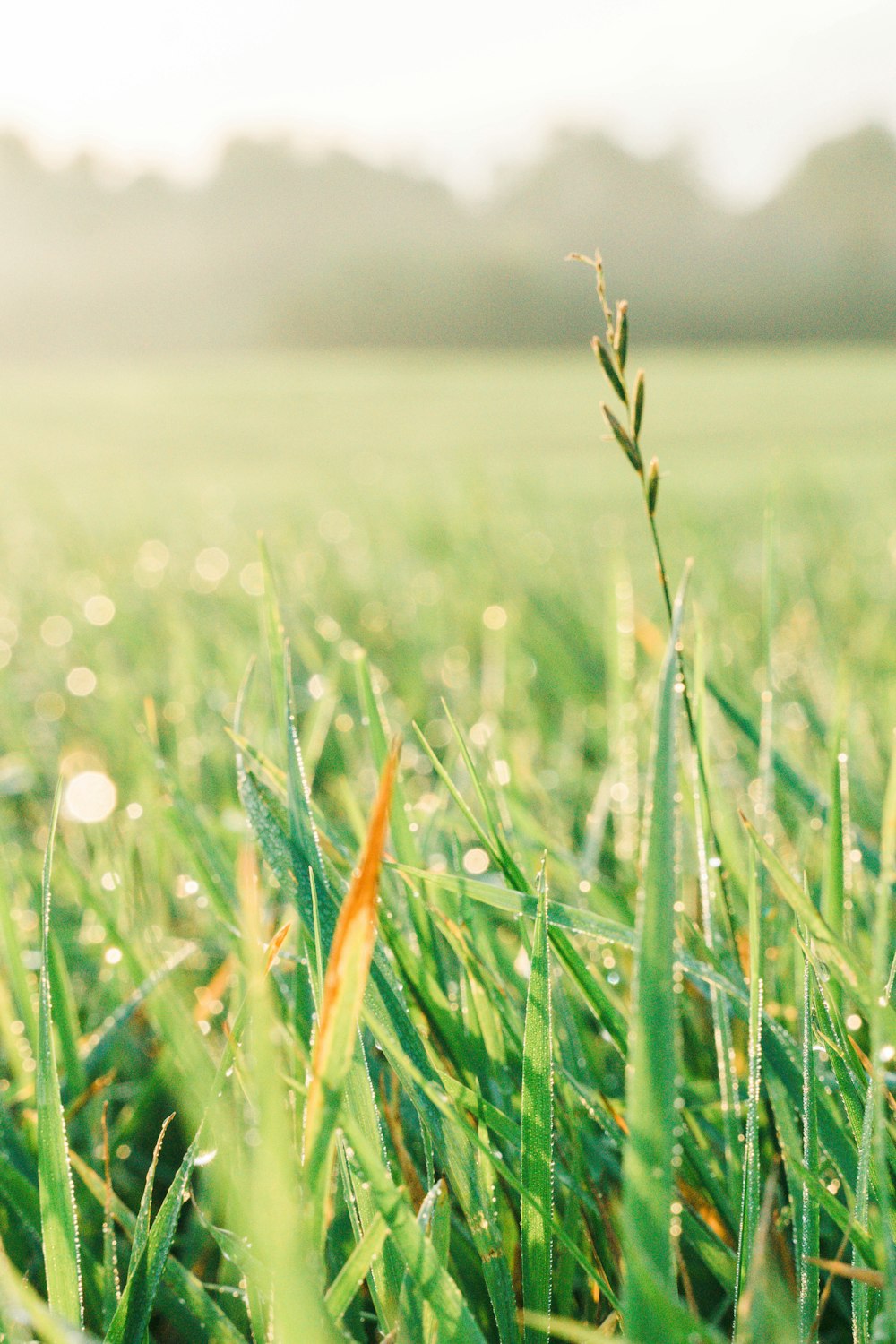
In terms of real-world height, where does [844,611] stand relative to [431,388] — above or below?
below

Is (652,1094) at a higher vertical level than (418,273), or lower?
lower

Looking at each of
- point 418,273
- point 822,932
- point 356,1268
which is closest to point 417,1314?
point 356,1268

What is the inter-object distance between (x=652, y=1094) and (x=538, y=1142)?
0.10 metres

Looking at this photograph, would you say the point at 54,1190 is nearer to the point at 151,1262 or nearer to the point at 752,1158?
the point at 151,1262

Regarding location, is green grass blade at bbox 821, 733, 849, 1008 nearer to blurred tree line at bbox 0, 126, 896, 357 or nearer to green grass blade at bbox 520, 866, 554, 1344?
green grass blade at bbox 520, 866, 554, 1344

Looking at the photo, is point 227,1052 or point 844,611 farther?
point 844,611

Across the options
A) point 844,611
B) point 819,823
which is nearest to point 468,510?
point 844,611

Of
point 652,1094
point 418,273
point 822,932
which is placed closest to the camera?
point 652,1094

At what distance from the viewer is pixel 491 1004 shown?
0.41 m

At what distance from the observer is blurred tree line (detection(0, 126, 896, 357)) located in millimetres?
19875

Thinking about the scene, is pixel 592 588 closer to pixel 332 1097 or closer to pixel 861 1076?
pixel 861 1076

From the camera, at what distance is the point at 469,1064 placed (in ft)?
1.31

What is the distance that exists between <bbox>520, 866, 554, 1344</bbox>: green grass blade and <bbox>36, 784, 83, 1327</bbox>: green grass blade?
5.0 inches

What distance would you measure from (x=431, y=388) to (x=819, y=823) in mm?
8824
